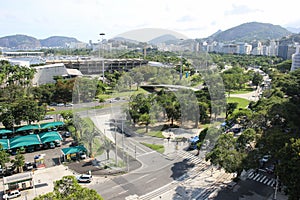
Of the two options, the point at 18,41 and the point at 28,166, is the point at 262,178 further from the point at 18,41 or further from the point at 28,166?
the point at 18,41

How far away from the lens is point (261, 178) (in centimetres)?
1019

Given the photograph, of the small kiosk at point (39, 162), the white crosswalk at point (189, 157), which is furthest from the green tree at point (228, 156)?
the small kiosk at point (39, 162)

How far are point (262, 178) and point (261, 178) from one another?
0.04m

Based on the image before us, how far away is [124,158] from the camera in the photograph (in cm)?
1129

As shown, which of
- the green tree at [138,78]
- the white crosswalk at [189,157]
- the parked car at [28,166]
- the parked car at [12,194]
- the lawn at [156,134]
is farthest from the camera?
the lawn at [156,134]

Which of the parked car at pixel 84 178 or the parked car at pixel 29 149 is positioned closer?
the parked car at pixel 84 178

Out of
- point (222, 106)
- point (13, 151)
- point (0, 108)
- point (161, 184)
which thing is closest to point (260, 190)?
point (161, 184)

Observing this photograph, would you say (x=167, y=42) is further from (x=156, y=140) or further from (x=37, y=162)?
(x=37, y=162)

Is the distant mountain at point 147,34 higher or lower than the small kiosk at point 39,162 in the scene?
higher

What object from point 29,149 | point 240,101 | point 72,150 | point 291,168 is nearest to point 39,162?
point 72,150

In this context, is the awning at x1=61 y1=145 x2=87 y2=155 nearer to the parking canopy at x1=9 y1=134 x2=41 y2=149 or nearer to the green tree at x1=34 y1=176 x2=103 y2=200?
the parking canopy at x1=9 y1=134 x2=41 y2=149

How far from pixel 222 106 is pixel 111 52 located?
8878mm

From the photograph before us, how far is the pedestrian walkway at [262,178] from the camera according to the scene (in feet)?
32.2

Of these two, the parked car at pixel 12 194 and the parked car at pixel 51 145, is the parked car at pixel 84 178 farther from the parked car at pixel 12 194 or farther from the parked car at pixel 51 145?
the parked car at pixel 51 145
